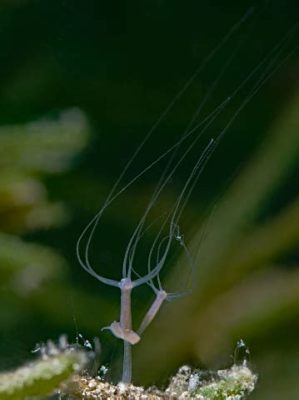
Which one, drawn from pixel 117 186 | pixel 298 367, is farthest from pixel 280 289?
pixel 117 186

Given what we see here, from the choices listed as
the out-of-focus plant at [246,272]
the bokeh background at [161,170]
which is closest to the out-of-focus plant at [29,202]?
the bokeh background at [161,170]

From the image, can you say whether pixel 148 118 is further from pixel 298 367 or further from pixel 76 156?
pixel 298 367

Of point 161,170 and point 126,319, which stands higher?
point 161,170

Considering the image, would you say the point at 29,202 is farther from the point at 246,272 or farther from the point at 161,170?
the point at 246,272

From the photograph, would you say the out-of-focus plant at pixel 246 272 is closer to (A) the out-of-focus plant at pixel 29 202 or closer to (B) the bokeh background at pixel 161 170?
(B) the bokeh background at pixel 161 170

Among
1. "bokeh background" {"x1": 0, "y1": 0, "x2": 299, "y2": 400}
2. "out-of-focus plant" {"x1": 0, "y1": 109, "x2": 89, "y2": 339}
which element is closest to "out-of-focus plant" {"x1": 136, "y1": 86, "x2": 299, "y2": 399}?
"bokeh background" {"x1": 0, "y1": 0, "x2": 299, "y2": 400}

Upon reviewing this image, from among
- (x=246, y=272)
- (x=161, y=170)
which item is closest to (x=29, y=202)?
(x=161, y=170)
